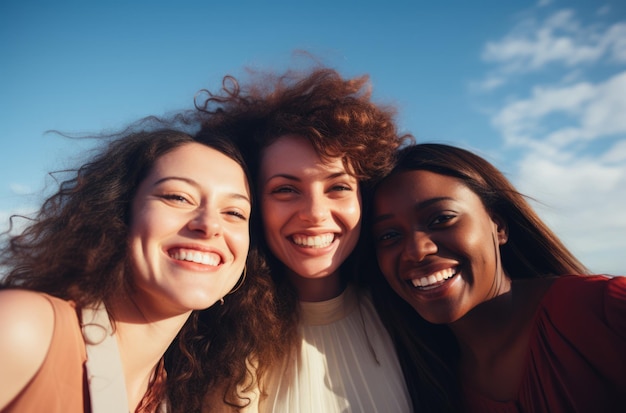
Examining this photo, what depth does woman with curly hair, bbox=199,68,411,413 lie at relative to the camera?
3125 millimetres

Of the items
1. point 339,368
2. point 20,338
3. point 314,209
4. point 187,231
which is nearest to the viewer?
point 20,338

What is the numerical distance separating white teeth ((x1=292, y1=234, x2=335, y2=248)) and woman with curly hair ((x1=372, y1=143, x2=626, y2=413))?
41 centimetres

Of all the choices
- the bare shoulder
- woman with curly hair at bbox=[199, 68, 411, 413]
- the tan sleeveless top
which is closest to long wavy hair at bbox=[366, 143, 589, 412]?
woman with curly hair at bbox=[199, 68, 411, 413]

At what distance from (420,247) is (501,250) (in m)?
0.95

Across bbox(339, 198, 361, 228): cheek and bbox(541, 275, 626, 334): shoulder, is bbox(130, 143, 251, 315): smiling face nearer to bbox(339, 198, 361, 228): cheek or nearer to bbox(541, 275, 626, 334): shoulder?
bbox(339, 198, 361, 228): cheek

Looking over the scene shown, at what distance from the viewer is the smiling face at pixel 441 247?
9.68 ft

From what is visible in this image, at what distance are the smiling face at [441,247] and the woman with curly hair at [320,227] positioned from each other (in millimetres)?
348

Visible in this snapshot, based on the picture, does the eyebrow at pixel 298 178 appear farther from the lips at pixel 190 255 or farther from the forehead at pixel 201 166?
the lips at pixel 190 255

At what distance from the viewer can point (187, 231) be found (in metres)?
2.66

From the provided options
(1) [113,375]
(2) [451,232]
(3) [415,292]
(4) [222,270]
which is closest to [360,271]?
(3) [415,292]

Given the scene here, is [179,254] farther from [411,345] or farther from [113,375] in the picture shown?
[411,345]

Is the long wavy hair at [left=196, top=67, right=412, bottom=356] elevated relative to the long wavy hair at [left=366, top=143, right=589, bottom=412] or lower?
elevated

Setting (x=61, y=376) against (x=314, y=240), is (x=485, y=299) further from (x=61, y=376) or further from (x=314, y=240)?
(x=61, y=376)

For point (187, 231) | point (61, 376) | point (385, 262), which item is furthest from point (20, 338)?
point (385, 262)
